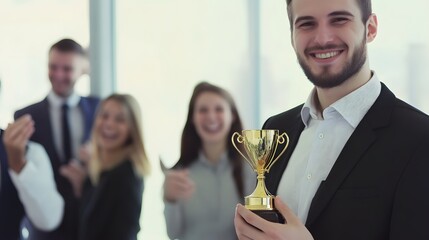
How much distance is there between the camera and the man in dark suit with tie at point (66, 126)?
131 inches

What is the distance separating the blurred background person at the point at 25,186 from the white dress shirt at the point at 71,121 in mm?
106

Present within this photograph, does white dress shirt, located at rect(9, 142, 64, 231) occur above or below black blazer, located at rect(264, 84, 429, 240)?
below

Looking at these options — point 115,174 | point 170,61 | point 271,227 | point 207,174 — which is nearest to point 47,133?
point 115,174

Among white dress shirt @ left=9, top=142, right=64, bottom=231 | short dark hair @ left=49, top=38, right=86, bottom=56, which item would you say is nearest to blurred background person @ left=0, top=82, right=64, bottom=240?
white dress shirt @ left=9, top=142, right=64, bottom=231

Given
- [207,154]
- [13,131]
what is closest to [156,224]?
[207,154]

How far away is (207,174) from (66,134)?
77cm

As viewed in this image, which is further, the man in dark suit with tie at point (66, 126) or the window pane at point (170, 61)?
the man in dark suit with tie at point (66, 126)

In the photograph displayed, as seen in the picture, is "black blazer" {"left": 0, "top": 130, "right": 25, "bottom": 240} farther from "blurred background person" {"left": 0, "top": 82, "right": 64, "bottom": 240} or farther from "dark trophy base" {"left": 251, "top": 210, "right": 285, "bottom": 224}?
"dark trophy base" {"left": 251, "top": 210, "right": 285, "bottom": 224}

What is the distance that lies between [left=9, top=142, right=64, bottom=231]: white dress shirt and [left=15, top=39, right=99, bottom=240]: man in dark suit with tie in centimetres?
3

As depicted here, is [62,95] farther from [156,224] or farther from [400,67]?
[400,67]

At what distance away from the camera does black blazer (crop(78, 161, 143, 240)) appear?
3.19 metres

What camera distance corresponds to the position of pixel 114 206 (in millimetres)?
3205

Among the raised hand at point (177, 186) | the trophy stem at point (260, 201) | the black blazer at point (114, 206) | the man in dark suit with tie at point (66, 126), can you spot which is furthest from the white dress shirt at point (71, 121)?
the trophy stem at point (260, 201)

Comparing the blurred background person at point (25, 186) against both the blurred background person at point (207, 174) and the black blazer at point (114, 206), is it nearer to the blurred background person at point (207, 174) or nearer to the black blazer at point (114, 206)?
the black blazer at point (114, 206)
